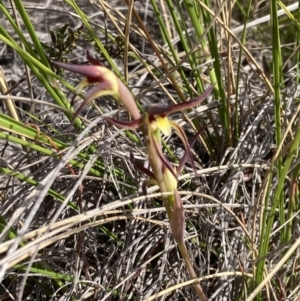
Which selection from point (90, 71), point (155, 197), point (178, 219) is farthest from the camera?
point (155, 197)

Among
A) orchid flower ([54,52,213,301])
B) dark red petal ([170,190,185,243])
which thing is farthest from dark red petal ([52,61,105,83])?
dark red petal ([170,190,185,243])

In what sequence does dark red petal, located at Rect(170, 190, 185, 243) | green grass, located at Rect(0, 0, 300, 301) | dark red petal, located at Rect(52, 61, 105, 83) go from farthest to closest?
green grass, located at Rect(0, 0, 300, 301)
dark red petal, located at Rect(170, 190, 185, 243)
dark red petal, located at Rect(52, 61, 105, 83)

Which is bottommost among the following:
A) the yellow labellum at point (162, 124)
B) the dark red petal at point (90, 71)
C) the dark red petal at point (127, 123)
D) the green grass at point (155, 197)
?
the green grass at point (155, 197)

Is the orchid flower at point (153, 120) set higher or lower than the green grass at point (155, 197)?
higher

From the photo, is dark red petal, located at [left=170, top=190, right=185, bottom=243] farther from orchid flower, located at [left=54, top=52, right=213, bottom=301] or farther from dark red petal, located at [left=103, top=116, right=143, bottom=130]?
dark red petal, located at [left=103, top=116, right=143, bottom=130]

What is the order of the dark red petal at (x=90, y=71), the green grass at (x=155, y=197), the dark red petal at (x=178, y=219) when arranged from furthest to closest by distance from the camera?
the green grass at (x=155, y=197)
the dark red petal at (x=178, y=219)
the dark red petal at (x=90, y=71)

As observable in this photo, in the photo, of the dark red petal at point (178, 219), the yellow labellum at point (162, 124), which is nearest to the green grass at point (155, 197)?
the dark red petal at point (178, 219)

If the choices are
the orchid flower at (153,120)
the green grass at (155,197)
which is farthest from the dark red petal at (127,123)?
the green grass at (155,197)

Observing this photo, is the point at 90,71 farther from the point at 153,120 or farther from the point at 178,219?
the point at 178,219

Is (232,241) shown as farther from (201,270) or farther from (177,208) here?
(177,208)

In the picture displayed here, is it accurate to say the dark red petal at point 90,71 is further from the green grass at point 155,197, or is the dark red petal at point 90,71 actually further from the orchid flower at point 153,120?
the green grass at point 155,197

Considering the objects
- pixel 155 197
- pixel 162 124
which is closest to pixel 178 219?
pixel 162 124

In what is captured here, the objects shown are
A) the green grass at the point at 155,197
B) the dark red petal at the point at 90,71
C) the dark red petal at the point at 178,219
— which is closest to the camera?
the dark red petal at the point at 90,71

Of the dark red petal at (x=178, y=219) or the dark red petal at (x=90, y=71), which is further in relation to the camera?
the dark red petal at (x=178, y=219)
